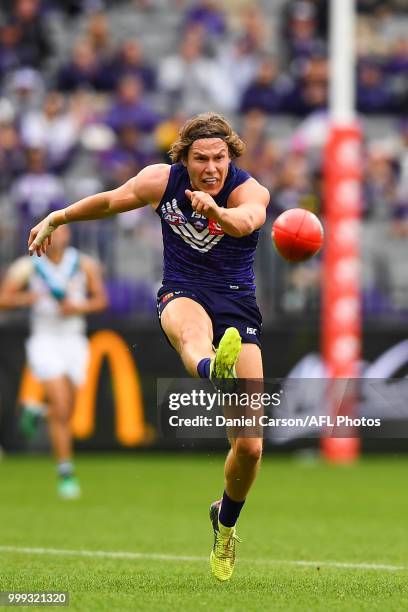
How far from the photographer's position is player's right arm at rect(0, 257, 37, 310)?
1455 centimetres

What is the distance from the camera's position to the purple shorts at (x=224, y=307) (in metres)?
7.78

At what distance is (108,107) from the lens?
2111cm

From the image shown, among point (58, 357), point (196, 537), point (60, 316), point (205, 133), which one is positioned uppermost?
point (205, 133)

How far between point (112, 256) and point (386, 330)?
3889mm

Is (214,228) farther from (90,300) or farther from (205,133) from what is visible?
(90,300)

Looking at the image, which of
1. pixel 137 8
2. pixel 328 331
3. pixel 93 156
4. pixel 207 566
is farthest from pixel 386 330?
pixel 207 566

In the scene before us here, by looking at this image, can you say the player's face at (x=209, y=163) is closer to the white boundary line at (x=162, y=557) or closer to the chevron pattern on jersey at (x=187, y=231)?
the chevron pattern on jersey at (x=187, y=231)

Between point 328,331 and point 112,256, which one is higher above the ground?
point 112,256

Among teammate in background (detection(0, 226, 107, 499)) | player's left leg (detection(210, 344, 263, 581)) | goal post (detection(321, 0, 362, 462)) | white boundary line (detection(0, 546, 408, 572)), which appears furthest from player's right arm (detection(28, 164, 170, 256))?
goal post (detection(321, 0, 362, 462))

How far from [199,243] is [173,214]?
23cm

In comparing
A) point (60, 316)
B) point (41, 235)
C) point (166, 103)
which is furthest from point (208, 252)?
point (166, 103)

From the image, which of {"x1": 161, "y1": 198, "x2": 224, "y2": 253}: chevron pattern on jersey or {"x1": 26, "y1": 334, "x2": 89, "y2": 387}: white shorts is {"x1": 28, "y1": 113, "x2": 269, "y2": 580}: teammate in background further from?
{"x1": 26, "y1": 334, "x2": 89, "y2": 387}: white shorts

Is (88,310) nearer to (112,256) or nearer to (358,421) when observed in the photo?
(112,256)

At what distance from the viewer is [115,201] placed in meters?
7.83
